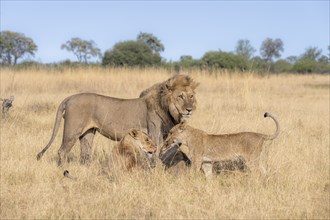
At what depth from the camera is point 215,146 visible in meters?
6.50

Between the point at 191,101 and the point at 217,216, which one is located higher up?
the point at 191,101

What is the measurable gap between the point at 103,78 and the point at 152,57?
18.6m

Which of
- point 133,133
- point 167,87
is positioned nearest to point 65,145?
point 133,133

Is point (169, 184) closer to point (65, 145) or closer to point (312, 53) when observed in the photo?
point (65, 145)

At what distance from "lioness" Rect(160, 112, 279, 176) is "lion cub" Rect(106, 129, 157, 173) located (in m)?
0.19

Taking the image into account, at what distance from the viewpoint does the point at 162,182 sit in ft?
19.9

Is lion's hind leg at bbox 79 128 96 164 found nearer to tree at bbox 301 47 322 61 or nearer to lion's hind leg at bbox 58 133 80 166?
lion's hind leg at bbox 58 133 80 166

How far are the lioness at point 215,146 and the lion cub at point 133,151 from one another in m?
0.19

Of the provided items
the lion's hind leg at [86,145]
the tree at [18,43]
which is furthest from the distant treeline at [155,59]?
the lion's hind leg at [86,145]

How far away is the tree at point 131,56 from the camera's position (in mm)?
35875

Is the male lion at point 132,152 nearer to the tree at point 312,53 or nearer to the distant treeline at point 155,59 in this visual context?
the distant treeline at point 155,59

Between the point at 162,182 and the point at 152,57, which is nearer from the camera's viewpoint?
the point at 162,182

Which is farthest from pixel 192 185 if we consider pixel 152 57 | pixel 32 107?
pixel 152 57

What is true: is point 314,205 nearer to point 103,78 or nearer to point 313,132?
point 313,132
